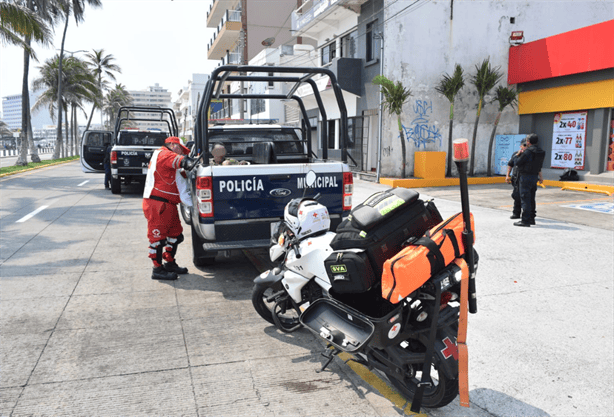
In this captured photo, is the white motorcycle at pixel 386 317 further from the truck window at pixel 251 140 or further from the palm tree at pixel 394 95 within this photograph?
the palm tree at pixel 394 95

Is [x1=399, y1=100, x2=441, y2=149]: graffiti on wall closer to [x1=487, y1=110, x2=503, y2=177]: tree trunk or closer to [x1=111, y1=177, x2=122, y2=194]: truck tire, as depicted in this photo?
[x1=487, y1=110, x2=503, y2=177]: tree trunk

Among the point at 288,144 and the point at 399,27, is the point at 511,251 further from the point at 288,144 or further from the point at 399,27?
the point at 399,27

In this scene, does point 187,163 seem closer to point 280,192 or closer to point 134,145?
point 280,192

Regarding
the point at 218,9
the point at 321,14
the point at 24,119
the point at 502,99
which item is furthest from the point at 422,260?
the point at 218,9

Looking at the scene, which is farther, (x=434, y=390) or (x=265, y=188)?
(x=265, y=188)

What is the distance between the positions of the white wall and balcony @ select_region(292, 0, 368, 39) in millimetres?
2718

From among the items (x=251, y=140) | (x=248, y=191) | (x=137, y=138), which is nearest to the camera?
(x=248, y=191)

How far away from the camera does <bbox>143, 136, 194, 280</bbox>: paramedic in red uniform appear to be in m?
5.42

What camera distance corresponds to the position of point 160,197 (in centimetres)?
546

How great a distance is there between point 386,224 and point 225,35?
41786 millimetres

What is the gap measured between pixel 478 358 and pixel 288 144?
452 centimetres

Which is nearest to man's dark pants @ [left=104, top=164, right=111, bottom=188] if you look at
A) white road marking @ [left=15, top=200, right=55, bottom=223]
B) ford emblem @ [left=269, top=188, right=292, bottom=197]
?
white road marking @ [left=15, top=200, right=55, bottom=223]

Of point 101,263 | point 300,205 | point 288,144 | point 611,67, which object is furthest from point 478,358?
point 611,67

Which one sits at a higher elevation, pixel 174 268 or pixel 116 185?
pixel 116 185
